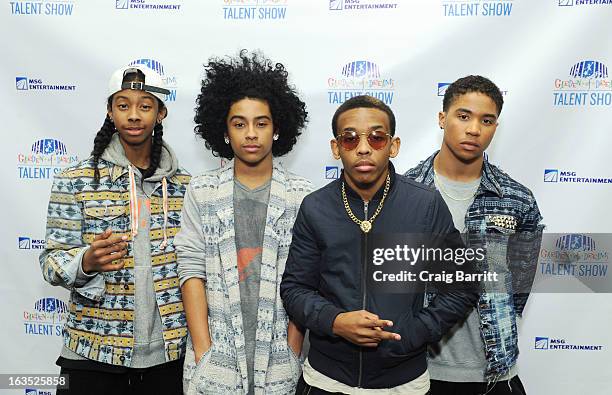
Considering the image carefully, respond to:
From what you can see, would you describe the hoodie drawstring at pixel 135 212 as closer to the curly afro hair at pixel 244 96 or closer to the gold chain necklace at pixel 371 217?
the curly afro hair at pixel 244 96

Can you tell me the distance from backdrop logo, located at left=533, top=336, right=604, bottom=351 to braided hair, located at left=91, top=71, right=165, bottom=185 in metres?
1.75

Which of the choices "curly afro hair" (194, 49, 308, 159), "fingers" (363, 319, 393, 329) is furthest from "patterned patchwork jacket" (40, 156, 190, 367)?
"fingers" (363, 319, 393, 329)

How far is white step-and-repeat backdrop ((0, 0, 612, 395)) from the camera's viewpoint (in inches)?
93.6

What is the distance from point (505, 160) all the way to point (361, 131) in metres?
1.07

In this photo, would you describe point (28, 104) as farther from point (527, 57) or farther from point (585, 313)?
point (585, 313)

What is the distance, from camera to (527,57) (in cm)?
238

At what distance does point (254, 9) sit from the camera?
2496mm

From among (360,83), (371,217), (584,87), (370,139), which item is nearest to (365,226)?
(371,217)

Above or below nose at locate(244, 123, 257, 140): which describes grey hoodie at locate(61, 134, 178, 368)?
below

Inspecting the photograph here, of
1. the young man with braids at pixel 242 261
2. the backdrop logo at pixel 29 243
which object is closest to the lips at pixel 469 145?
the young man with braids at pixel 242 261

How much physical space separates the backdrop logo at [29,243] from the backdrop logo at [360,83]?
1437 mm

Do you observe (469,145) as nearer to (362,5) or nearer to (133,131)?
(362,5)

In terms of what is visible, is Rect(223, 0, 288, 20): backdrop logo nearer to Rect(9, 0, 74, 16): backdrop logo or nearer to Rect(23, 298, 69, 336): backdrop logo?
Rect(9, 0, 74, 16): backdrop logo

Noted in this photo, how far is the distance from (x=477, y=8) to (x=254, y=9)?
93 cm
